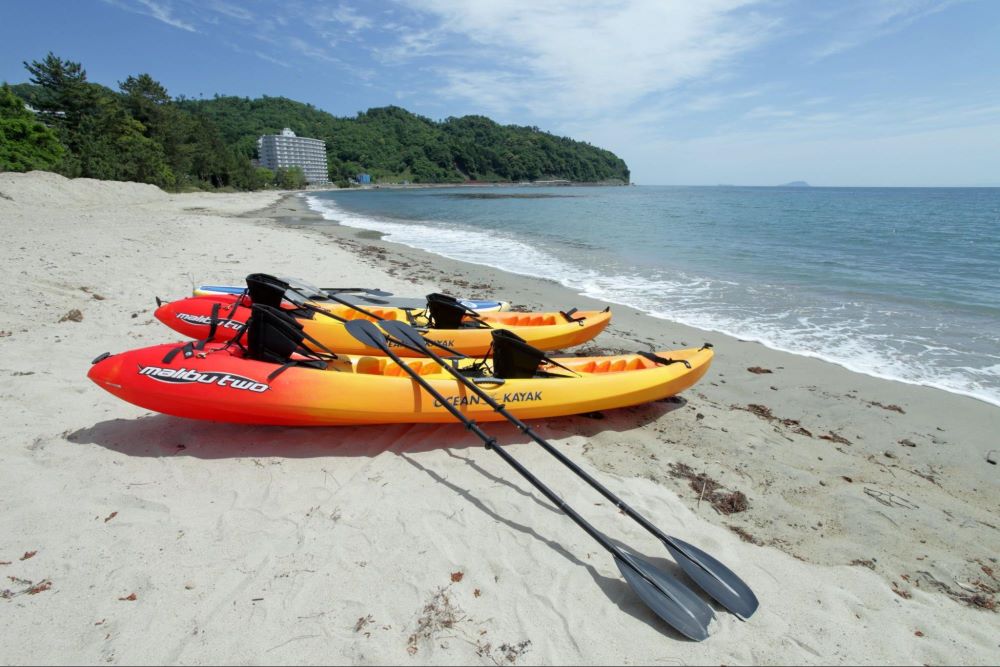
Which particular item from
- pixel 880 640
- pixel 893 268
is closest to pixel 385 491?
pixel 880 640

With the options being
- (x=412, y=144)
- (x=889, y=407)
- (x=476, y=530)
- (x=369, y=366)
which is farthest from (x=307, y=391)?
(x=412, y=144)

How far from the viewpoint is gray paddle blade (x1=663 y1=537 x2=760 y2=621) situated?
2.49 m

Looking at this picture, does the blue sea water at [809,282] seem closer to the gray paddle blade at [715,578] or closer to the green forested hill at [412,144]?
the gray paddle blade at [715,578]

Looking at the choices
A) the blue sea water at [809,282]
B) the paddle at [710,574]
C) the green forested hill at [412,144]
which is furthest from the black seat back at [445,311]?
the green forested hill at [412,144]

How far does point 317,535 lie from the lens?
2826mm

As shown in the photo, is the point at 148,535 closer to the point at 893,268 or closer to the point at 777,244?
the point at 893,268

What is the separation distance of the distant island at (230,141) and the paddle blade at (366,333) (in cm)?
3120

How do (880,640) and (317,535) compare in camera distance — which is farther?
(317,535)

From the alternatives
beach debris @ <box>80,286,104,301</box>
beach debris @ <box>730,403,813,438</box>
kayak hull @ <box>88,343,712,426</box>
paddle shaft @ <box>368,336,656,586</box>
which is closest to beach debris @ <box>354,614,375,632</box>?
paddle shaft @ <box>368,336,656,586</box>

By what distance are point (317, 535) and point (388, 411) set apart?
106cm

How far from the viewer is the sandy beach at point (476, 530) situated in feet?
7.33

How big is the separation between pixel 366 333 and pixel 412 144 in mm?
149044

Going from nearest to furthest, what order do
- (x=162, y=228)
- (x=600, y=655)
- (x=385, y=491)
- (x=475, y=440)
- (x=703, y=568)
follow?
(x=600, y=655) → (x=703, y=568) → (x=385, y=491) → (x=475, y=440) → (x=162, y=228)

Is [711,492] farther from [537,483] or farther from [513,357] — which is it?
[513,357]
